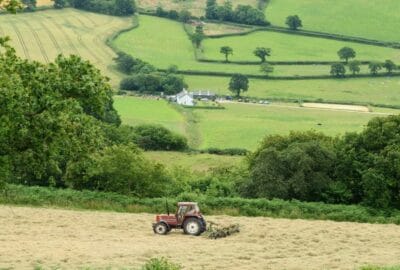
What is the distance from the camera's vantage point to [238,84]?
4663 inches

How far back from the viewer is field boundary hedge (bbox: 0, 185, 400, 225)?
38631mm

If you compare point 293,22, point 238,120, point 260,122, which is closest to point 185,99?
point 238,120

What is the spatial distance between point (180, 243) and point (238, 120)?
6718cm

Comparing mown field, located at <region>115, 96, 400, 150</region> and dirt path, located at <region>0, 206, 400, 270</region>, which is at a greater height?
dirt path, located at <region>0, 206, 400, 270</region>

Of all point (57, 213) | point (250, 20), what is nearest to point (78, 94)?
point (57, 213)

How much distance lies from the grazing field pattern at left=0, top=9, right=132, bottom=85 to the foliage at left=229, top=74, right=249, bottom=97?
62.4 feet

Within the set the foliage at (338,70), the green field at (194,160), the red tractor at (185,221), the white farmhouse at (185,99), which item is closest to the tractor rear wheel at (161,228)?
the red tractor at (185,221)

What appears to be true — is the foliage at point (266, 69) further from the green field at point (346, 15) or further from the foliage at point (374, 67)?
the green field at point (346, 15)

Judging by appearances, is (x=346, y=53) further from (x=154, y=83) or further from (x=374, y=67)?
(x=154, y=83)

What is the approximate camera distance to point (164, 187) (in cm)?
4462

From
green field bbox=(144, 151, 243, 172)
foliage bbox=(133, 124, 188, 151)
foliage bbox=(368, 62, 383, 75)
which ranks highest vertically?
foliage bbox=(368, 62, 383, 75)

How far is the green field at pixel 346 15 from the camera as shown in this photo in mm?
160500

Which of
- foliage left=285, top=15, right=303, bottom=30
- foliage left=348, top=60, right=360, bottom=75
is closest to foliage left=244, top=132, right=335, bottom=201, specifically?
foliage left=348, top=60, right=360, bottom=75

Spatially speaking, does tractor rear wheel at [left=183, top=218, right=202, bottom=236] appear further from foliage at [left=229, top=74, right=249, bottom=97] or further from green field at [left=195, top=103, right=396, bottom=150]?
foliage at [left=229, top=74, right=249, bottom=97]
